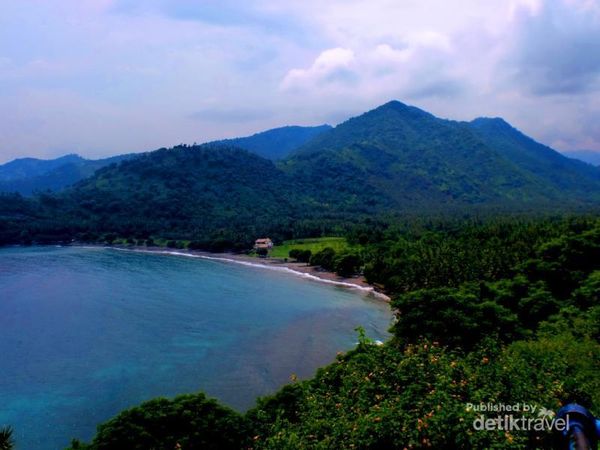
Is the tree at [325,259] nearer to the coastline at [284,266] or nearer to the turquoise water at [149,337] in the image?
the coastline at [284,266]

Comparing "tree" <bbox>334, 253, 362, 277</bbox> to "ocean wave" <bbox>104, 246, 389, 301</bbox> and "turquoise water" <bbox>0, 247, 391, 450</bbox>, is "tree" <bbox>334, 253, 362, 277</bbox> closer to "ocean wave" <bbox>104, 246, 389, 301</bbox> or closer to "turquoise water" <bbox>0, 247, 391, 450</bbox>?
"ocean wave" <bbox>104, 246, 389, 301</bbox>

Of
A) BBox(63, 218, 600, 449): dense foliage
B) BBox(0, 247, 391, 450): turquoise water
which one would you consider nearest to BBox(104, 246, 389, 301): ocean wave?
BBox(0, 247, 391, 450): turquoise water

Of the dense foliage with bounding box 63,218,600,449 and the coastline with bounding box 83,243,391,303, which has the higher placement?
the dense foliage with bounding box 63,218,600,449

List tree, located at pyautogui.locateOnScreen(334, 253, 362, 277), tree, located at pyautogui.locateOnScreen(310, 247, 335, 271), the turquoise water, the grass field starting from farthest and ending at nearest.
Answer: the grass field
tree, located at pyautogui.locateOnScreen(310, 247, 335, 271)
tree, located at pyautogui.locateOnScreen(334, 253, 362, 277)
the turquoise water

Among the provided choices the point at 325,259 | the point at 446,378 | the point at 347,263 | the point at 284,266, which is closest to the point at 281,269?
the point at 284,266

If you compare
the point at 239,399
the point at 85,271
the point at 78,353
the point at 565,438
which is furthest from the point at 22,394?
the point at 85,271

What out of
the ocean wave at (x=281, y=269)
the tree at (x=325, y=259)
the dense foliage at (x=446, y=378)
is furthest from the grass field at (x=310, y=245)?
the dense foliage at (x=446, y=378)
